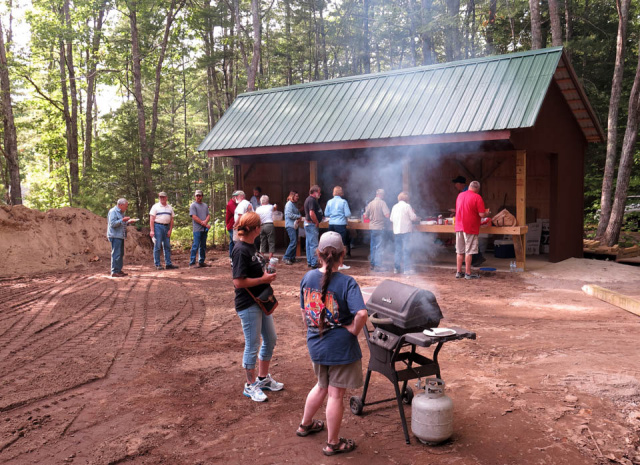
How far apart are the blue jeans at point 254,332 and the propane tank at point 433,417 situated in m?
1.46

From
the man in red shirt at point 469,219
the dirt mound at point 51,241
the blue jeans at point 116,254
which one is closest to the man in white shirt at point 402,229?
the man in red shirt at point 469,219

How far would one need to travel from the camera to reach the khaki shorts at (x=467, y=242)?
1017 centimetres

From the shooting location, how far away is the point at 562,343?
18.9 feet

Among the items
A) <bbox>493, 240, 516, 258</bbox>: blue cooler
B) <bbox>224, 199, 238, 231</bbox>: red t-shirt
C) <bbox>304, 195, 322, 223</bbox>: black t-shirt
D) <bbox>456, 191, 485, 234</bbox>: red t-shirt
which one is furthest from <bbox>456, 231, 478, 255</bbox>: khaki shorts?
<bbox>224, 199, 238, 231</bbox>: red t-shirt

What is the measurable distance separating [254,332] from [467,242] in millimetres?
6905

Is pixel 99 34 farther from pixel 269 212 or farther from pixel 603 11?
pixel 603 11

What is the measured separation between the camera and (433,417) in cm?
353

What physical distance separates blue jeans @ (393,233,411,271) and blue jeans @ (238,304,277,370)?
681cm

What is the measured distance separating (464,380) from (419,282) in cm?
513

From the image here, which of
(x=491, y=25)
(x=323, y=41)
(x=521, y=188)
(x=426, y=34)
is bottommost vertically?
(x=521, y=188)

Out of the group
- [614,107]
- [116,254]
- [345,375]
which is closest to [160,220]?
[116,254]

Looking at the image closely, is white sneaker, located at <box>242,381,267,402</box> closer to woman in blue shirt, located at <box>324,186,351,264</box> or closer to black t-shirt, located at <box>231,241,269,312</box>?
black t-shirt, located at <box>231,241,269,312</box>

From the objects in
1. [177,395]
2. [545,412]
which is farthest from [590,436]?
[177,395]

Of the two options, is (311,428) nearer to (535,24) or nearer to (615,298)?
(615,298)
